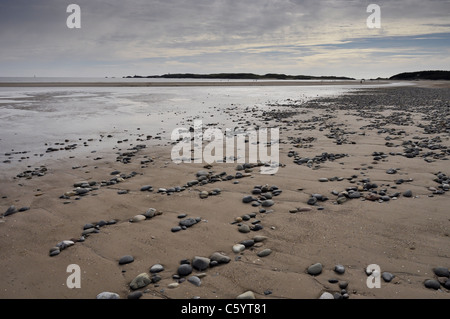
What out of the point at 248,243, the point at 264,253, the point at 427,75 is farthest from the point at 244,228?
the point at 427,75

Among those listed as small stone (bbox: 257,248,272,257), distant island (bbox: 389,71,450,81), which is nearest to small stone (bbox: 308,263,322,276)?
small stone (bbox: 257,248,272,257)

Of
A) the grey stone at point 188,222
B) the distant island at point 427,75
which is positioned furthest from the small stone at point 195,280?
the distant island at point 427,75

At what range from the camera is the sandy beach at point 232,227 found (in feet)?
12.3

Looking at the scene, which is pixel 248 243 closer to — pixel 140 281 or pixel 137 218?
pixel 140 281

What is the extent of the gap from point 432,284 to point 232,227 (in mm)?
2732

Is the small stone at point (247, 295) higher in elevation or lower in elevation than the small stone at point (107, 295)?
higher

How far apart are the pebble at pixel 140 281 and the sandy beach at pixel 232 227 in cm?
2

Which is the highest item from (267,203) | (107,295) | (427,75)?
(427,75)

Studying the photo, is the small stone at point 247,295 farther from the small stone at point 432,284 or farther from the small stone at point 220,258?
the small stone at point 432,284

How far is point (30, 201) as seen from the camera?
663 centimetres

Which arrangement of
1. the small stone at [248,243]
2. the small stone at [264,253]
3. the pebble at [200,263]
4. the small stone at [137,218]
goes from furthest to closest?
the small stone at [137,218], the small stone at [248,243], the small stone at [264,253], the pebble at [200,263]

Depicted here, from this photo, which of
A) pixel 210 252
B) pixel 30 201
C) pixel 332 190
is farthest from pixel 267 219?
pixel 30 201

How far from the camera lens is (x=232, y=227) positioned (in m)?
5.18

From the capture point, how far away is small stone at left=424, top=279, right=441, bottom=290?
351 centimetres
